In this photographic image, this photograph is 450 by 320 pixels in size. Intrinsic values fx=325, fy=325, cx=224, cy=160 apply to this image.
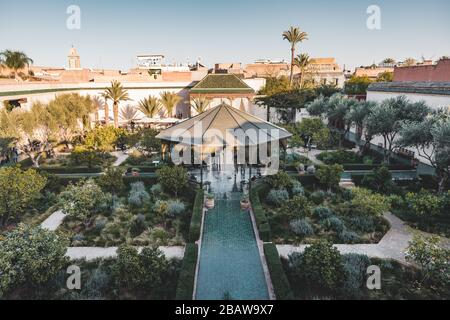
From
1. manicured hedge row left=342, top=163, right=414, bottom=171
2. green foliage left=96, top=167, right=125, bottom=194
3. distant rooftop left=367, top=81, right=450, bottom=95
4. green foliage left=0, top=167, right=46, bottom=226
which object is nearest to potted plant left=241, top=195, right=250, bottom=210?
green foliage left=96, top=167, right=125, bottom=194

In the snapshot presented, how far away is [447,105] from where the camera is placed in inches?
857

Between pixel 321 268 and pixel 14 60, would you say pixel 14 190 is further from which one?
pixel 14 60

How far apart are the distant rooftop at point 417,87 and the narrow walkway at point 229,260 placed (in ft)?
56.3

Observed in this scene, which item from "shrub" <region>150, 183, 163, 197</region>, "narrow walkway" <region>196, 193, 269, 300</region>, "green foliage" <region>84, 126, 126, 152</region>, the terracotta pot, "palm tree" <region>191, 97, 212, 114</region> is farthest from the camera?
"palm tree" <region>191, 97, 212, 114</region>

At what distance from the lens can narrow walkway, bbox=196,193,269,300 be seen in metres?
10.0

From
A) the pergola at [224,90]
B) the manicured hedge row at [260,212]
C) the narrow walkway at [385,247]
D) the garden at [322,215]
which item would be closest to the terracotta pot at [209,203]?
the manicured hedge row at [260,212]

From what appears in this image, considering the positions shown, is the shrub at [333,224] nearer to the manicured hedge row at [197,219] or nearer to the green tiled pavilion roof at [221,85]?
the manicured hedge row at [197,219]

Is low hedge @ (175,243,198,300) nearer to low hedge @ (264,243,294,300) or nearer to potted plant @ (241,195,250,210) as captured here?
low hedge @ (264,243,294,300)

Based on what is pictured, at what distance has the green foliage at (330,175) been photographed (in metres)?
18.6

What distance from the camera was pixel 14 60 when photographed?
40.6m

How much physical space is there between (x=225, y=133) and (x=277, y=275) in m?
10.1

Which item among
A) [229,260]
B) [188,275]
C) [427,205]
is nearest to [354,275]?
[229,260]

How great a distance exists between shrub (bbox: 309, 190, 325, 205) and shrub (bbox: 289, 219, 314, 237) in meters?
3.64

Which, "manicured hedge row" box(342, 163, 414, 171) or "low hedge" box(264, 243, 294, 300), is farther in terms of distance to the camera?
"manicured hedge row" box(342, 163, 414, 171)
